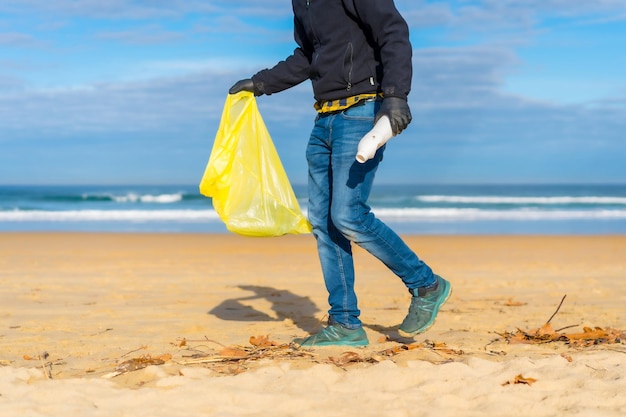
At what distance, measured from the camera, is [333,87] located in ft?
12.1

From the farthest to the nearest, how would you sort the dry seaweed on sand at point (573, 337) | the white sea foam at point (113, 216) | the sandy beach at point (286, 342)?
the white sea foam at point (113, 216) → the dry seaweed on sand at point (573, 337) → the sandy beach at point (286, 342)

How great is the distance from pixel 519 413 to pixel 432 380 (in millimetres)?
449

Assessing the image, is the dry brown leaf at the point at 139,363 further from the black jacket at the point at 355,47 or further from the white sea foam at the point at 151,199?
the white sea foam at the point at 151,199

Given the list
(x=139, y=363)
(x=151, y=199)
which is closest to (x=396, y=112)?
(x=139, y=363)

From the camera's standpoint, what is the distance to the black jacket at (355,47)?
3480mm

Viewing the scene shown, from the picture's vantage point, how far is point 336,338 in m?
3.96

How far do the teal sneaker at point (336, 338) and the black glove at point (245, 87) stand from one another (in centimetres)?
142

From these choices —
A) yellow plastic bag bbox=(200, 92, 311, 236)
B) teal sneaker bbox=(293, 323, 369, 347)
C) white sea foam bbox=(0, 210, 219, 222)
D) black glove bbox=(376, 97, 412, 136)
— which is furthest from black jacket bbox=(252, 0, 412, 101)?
white sea foam bbox=(0, 210, 219, 222)

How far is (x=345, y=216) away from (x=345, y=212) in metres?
0.02

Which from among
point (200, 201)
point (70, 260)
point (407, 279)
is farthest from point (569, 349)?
point (200, 201)

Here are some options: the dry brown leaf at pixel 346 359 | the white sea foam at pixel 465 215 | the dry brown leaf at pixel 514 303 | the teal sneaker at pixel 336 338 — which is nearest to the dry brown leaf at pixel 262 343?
the teal sneaker at pixel 336 338

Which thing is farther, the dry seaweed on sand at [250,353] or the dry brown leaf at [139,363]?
the dry seaweed on sand at [250,353]

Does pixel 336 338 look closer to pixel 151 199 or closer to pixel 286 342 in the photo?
pixel 286 342

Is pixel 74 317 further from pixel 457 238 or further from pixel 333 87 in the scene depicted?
pixel 457 238
